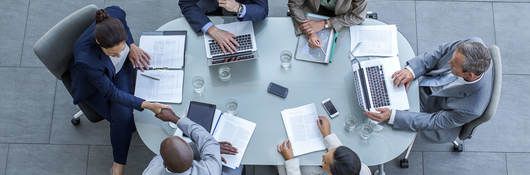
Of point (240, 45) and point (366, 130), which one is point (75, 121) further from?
point (366, 130)

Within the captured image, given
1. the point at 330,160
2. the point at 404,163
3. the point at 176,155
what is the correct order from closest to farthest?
the point at 176,155, the point at 330,160, the point at 404,163

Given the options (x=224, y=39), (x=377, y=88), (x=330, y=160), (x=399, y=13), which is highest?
(x=224, y=39)

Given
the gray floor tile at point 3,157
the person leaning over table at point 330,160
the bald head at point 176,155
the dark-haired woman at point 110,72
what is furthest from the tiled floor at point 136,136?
the bald head at point 176,155

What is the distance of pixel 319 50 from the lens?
2389 mm

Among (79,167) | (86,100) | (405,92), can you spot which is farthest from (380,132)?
(79,167)

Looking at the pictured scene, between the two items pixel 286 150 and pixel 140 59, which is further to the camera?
pixel 140 59

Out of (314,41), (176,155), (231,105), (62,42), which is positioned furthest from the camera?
(314,41)

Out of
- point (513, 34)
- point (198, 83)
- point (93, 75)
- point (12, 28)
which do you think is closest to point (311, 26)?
point (198, 83)

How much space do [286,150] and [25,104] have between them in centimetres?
216

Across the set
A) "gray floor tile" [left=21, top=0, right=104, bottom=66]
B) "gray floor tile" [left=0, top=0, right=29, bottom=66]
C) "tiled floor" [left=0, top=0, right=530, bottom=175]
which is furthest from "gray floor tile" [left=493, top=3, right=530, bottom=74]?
"gray floor tile" [left=0, top=0, right=29, bottom=66]

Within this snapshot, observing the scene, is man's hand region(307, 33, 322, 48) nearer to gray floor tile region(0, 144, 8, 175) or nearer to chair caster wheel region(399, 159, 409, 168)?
chair caster wheel region(399, 159, 409, 168)

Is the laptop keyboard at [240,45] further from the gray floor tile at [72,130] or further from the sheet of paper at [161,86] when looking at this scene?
the gray floor tile at [72,130]

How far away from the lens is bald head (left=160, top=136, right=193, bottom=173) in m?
1.89

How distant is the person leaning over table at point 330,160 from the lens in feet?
6.58
